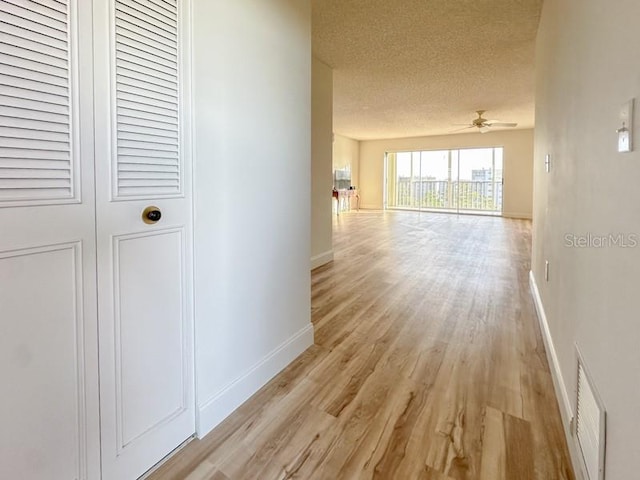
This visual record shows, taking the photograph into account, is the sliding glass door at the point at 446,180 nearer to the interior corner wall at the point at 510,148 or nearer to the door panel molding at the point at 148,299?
the interior corner wall at the point at 510,148

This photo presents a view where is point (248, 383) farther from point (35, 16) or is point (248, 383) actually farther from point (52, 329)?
point (35, 16)

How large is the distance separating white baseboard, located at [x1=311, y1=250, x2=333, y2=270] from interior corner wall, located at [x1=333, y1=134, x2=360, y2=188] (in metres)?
6.57

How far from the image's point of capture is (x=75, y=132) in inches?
39.2

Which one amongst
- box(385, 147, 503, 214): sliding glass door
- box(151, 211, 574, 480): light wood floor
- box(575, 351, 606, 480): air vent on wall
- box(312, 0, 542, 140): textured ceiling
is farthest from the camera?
box(385, 147, 503, 214): sliding glass door

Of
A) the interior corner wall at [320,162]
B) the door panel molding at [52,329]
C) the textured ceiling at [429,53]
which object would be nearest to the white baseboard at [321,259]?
the interior corner wall at [320,162]

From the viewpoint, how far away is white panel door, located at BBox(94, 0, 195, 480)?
1.09 metres

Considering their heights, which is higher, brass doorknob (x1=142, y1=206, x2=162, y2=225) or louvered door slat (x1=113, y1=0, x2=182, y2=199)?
louvered door slat (x1=113, y1=0, x2=182, y2=199)

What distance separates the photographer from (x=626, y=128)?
84cm

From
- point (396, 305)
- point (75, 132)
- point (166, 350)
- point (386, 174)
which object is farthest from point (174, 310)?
point (386, 174)

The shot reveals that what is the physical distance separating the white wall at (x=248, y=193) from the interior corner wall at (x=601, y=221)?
4.24 feet

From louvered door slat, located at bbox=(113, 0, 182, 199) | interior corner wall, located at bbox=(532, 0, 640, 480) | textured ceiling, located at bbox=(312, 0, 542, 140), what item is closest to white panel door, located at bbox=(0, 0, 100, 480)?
louvered door slat, located at bbox=(113, 0, 182, 199)

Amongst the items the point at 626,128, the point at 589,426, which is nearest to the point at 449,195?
the point at 589,426

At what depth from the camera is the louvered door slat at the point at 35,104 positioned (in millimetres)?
852

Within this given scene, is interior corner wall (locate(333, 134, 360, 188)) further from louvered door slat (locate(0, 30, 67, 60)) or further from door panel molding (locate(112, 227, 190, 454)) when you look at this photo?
louvered door slat (locate(0, 30, 67, 60))
